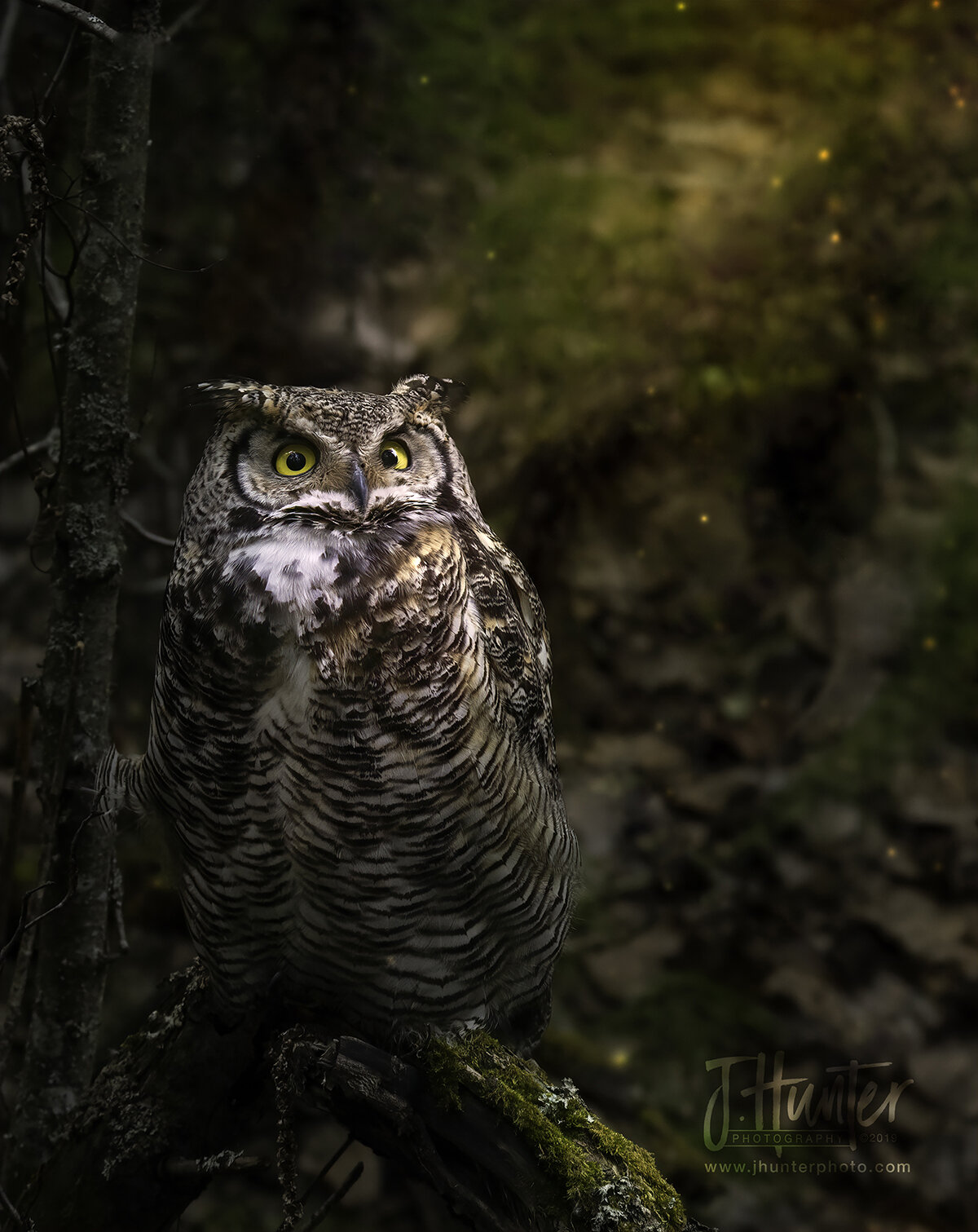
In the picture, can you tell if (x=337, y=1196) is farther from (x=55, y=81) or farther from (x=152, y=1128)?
(x=55, y=81)

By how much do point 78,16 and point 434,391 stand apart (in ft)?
1.79

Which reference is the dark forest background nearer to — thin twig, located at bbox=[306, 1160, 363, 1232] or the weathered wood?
the weathered wood

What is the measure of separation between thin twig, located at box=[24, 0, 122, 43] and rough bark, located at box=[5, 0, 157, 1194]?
0.15 metres

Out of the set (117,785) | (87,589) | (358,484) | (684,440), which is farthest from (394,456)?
(684,440)

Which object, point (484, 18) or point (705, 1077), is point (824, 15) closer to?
point (484, 18)

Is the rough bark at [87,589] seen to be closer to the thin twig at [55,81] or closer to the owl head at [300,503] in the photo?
the thin twig at [55,81]

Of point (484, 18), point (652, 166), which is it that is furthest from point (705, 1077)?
point (484, 18)

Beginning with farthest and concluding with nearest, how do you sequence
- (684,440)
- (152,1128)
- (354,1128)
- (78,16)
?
(684,440) < (152,1128) < (354,1128) < (78,16)

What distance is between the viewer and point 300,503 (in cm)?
119

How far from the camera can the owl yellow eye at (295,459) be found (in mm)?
1200

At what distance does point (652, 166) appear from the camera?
2.66m

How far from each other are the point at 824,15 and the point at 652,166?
0.59m

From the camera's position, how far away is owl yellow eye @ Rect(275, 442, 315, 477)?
1200mm

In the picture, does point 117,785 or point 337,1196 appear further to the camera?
point 117,785
